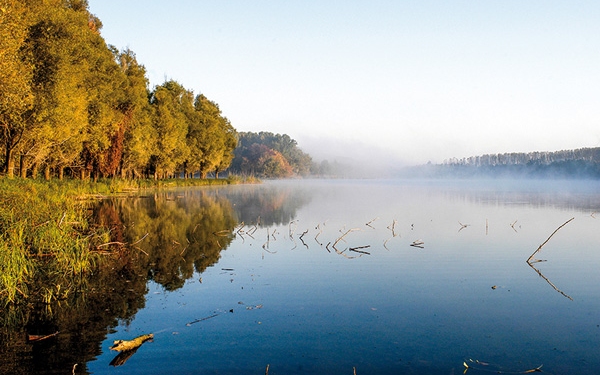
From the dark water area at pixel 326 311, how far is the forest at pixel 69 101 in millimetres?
17873

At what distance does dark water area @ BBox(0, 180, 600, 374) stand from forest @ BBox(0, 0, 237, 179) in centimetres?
1787

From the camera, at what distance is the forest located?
33.8 m

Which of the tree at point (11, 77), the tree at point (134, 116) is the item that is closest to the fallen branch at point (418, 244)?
the tree at point (11, 77)

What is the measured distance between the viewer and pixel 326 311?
428 inches

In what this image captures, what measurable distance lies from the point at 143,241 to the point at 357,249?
381 inches

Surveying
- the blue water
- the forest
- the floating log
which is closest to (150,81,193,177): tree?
the forest

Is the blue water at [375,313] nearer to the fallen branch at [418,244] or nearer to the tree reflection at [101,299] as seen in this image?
the fallen branch at [418,244]

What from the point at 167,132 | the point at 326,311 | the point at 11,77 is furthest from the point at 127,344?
the point at 167,132

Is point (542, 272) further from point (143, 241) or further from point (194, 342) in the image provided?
point (143, 241)

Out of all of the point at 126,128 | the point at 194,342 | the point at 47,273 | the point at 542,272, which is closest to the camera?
the point at 194,342

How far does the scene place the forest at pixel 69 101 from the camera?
111 ft

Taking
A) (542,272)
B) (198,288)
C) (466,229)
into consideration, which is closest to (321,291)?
(198,288)

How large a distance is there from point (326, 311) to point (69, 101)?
129ft

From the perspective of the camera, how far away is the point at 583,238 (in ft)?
75.6
